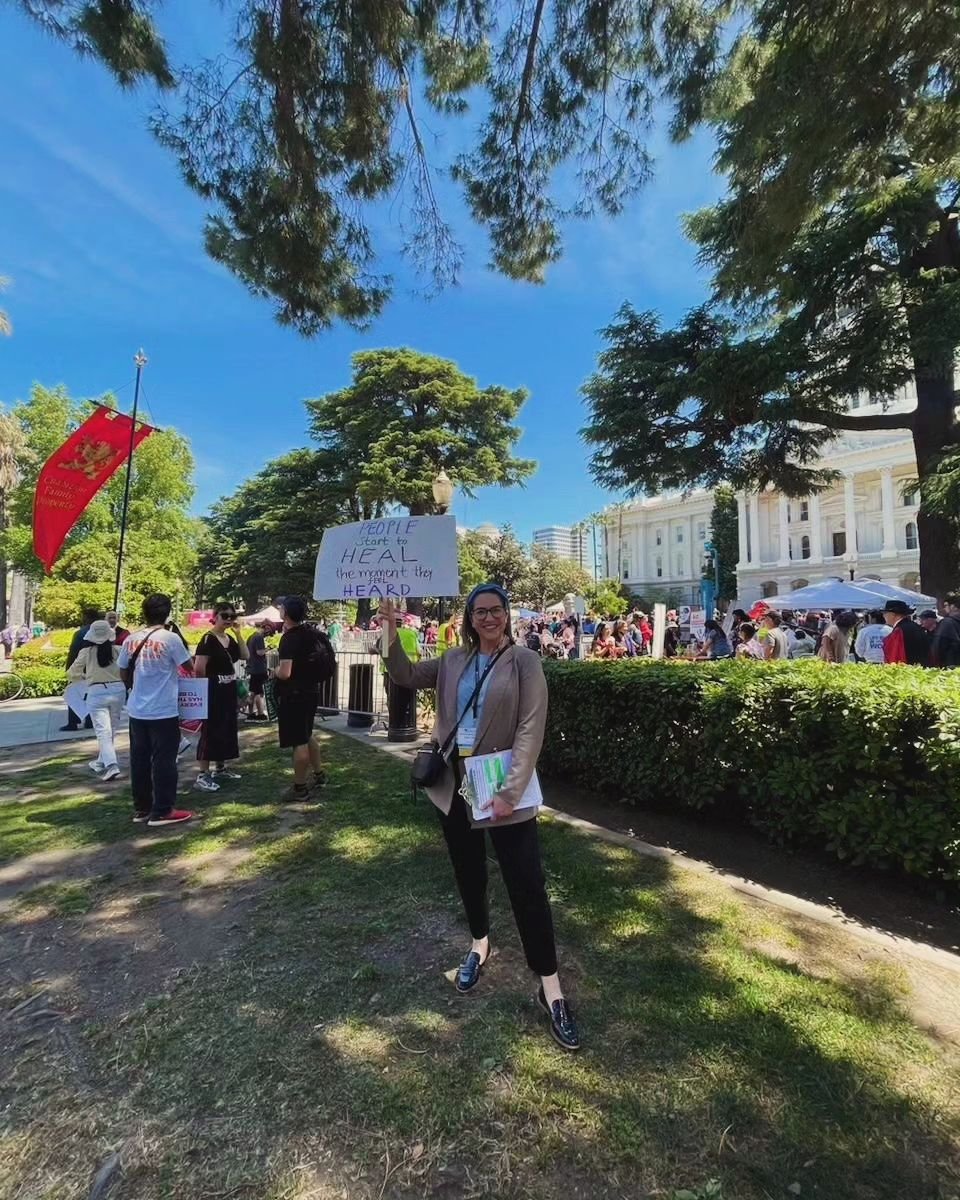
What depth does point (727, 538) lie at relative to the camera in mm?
77688

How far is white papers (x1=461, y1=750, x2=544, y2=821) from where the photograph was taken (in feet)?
7.90

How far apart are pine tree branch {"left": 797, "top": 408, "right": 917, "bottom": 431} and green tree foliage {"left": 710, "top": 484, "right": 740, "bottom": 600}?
62457mm

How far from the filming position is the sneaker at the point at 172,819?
16.2 ft

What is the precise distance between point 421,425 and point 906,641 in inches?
1235

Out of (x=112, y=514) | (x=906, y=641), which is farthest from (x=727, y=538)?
(x=906, y=641)

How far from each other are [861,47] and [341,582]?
5.06 meters

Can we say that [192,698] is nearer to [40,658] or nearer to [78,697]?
[78,697]

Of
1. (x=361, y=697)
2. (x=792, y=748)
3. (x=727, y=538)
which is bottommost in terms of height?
(x=361, y=697)

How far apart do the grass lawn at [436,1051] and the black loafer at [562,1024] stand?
0.17 ft

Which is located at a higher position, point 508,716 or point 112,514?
point 112,514

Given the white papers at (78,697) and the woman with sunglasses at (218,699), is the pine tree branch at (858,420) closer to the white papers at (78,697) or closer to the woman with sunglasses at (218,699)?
the woman with sunglasses at (218,699)

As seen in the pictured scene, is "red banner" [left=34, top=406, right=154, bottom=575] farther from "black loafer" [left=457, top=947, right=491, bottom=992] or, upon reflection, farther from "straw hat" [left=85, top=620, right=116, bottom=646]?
"black loafer" [left=457, top=947, right=491, bottom=992]

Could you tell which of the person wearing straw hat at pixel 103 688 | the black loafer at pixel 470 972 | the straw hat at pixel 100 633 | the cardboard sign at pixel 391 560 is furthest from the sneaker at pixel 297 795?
the black loafer at pixel 470 972

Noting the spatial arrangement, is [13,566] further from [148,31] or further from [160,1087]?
[160,1087]
